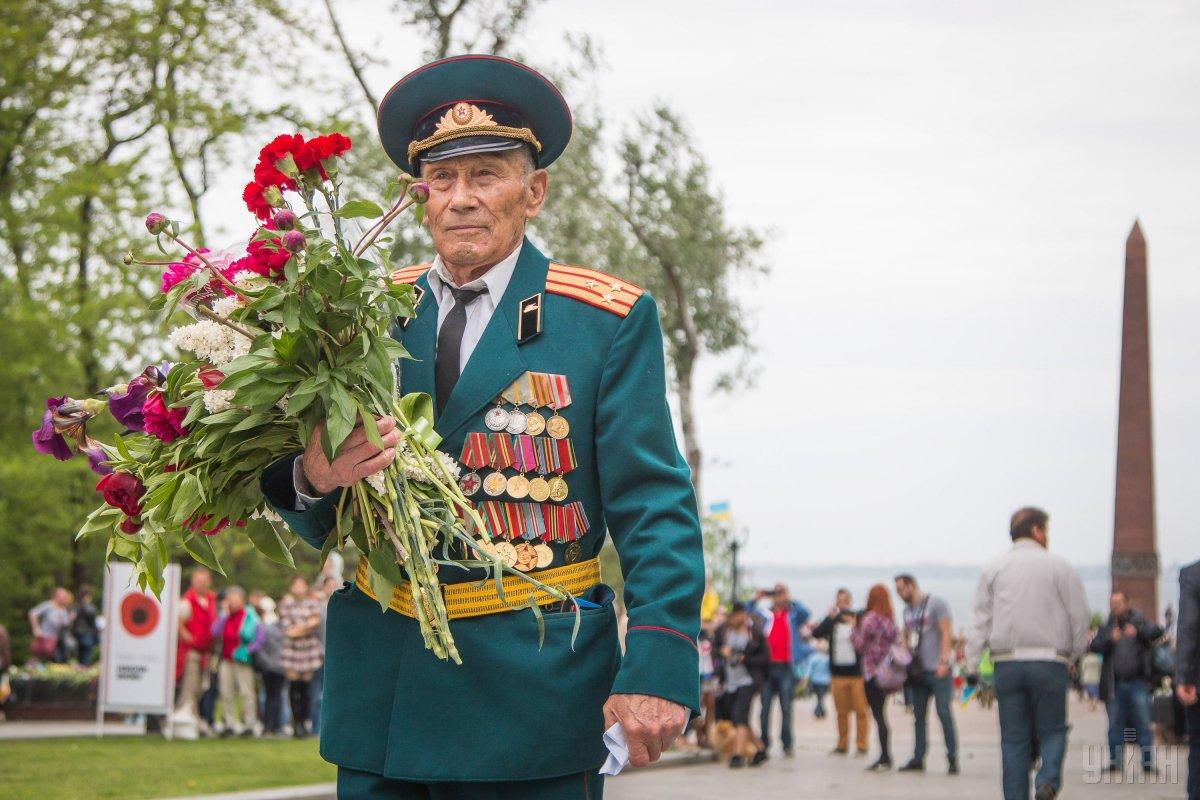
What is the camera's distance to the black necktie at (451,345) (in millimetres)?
3664

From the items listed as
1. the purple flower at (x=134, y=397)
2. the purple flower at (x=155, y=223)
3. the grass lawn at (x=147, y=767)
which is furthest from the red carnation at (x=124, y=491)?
the grass lawn at (x=147, y=767)

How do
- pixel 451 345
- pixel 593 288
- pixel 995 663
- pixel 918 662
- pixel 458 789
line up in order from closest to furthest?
pixel 458 789 → pixel 451 345 → pixel 593 288 → pixel 995 663 → pixel 918 662

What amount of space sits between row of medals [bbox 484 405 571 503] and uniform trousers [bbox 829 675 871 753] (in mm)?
14674

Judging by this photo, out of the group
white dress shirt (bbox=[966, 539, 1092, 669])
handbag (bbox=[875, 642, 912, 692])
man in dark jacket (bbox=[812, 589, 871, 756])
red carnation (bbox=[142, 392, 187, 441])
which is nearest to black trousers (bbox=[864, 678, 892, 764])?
handbag (bbox=[875, 642, 912, 692])

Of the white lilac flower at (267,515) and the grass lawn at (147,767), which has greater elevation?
the white lilac flower at (267,515)

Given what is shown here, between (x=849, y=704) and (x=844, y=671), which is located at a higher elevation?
(x=844, y=671)

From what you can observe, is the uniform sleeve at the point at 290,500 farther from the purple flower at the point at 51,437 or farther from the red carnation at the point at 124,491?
the purple flower at the point at 51,437

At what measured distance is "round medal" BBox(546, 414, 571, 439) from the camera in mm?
3621

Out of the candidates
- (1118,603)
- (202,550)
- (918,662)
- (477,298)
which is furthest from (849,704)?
(202,550)

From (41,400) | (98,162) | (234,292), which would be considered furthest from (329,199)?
(41,400)

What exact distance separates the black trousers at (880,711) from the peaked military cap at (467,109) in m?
13.3

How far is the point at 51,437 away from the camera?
3.48 meters

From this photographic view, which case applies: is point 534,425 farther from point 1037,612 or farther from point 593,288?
point 1037,612

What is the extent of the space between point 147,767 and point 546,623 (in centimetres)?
1068
